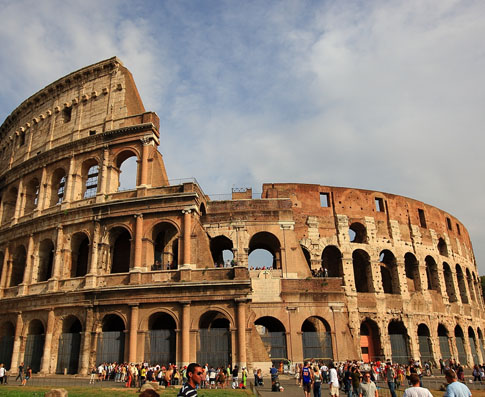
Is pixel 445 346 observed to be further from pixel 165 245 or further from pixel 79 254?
pixel 79 254

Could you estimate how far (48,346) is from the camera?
21828mm

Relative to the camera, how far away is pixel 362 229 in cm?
2927

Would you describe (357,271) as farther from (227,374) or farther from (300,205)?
(227,374)

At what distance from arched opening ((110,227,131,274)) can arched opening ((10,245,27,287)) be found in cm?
721

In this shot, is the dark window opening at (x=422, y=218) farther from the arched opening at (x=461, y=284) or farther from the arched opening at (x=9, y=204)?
the arched opening at (x=9, y=204)

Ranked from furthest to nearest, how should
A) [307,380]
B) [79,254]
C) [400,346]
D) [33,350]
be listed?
[400,346], [79,254], [33,350], [307,380]

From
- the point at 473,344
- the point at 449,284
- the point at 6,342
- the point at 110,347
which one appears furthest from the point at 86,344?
the point at 473,344

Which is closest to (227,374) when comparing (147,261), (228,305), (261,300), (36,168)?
(228,305)

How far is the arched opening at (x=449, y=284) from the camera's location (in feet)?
107

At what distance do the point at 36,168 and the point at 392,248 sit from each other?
2458cm

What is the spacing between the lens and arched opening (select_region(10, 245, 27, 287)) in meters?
26.4

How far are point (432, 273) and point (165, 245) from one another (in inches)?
813

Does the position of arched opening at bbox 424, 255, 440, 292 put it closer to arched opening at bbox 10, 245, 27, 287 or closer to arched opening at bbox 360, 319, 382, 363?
arched opening at bbox 360, 319, 382, 363

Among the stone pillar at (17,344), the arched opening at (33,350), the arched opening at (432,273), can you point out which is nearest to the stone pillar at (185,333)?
the arched opening at (33,350)
